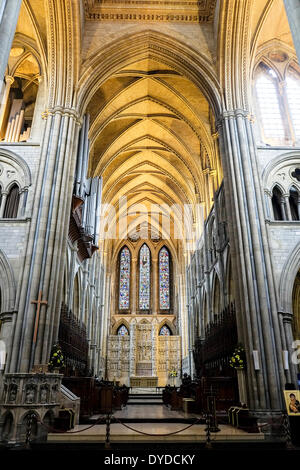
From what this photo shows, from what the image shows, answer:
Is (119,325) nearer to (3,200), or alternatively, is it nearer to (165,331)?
(165,331)

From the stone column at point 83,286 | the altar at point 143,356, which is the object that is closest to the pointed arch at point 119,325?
the altar at point 143,356

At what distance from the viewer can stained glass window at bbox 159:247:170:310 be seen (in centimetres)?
3691

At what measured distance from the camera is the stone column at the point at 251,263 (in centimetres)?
1109

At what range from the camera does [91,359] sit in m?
24.6

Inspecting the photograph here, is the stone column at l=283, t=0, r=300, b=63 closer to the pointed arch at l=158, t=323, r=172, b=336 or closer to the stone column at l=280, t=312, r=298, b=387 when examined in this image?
the stone column at l=280, t=312, r=298, b=387

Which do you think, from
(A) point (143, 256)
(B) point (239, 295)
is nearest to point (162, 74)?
(B) point (239, 295)

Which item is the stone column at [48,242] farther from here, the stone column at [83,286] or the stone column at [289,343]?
the stone column at [83,286]

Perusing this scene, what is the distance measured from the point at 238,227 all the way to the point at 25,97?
12.7 meters

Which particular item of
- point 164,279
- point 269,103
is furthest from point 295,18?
point 164,279

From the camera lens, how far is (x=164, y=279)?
37938 mm

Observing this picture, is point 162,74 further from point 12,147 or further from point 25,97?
point 12,147

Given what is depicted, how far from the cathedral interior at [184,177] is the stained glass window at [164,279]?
9585mm

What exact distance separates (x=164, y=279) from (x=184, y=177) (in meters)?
13.8

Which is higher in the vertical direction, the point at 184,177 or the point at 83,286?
the point at 184,177
